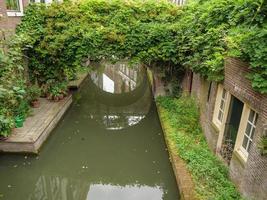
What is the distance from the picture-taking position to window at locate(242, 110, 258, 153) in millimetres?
6172

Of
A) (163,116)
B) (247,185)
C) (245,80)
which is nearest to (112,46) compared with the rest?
(163,116)

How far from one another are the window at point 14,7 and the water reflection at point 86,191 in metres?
7.70

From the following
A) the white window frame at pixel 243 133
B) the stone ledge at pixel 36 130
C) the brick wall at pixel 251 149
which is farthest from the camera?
the stone ledge at pixel 36 130

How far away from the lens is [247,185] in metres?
6.19

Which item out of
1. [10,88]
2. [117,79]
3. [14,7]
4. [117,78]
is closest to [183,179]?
[10,88]

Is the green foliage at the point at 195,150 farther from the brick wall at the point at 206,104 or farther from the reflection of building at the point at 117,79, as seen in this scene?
the reflection of building at the point at 117,79

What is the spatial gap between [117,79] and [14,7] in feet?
40.8

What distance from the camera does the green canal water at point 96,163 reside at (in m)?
8.09

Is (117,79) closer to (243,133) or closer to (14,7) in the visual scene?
(14,7)

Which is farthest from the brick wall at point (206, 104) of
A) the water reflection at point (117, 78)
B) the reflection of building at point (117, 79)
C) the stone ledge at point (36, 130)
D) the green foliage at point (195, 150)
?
the reflection of building at point (117, 79)

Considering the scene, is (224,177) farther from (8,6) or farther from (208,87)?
(8,6)

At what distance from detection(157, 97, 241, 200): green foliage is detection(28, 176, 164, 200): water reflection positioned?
144 cm

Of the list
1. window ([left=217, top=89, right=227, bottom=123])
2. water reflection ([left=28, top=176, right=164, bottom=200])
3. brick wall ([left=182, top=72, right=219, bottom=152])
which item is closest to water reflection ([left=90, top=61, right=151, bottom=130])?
brick wall ([left=182, top=72, right=219, bottom=152])

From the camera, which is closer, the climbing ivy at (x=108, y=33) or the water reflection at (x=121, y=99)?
the climbing ivy at (x=108, y=33)
